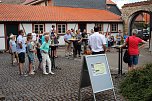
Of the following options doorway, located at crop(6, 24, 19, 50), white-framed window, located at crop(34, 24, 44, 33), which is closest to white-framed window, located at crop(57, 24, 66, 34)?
white-framed window, located at crop(34, 24, 44, 33)

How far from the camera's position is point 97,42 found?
846cm

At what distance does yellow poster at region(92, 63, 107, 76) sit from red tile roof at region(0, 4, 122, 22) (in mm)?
17863

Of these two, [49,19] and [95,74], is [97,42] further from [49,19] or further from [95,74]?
[49,19]

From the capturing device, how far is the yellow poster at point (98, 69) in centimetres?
614

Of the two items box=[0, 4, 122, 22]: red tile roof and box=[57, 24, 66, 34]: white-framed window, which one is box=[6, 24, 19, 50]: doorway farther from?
box=[57, 24, 66, 34]: white-framed window

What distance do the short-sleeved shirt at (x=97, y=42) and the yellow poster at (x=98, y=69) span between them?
2163 millimetres

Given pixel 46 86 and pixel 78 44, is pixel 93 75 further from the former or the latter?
pixel 78 44

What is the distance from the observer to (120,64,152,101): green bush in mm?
6227

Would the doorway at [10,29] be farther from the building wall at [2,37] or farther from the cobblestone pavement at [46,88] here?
the cobblestone pavement at [46,88]

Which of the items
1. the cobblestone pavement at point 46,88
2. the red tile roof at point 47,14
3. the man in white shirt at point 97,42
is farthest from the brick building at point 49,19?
the man in white shirt at point 97,42

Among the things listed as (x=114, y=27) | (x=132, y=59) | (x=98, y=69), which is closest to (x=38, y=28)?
(x=114, y=27)

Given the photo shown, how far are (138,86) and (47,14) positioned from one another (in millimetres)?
21049

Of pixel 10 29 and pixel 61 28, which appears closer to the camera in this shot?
pixel 10 29

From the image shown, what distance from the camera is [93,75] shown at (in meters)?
6.05
